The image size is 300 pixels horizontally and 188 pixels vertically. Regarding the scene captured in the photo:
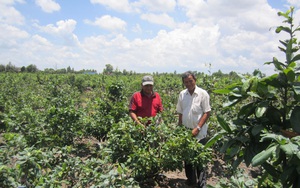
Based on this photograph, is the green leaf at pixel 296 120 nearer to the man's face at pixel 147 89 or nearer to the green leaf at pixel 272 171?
the green leaf at pixel 272 171

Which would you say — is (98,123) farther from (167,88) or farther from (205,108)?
(167,88)

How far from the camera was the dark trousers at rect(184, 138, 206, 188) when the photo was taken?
4020 mm

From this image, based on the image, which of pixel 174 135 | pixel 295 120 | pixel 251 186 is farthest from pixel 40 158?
pixel 174 135

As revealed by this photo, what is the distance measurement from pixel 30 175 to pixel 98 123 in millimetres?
4257

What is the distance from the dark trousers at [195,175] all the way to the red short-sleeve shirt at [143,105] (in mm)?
939

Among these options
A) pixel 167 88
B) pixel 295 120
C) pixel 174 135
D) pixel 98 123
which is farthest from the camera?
pixel 167 88

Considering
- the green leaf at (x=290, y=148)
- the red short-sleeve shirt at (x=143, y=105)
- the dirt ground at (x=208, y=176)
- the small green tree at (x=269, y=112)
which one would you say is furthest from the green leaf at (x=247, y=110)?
the red short-sleeve shirt at (x=143, y=105)

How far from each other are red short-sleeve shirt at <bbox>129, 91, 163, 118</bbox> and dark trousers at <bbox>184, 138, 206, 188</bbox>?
0.94m

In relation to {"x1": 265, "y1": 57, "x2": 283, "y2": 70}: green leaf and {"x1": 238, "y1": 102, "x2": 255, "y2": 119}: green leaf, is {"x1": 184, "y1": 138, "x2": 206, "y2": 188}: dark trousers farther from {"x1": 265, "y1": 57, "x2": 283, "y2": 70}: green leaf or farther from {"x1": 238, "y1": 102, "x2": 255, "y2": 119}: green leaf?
{"x1": 265, "y1": 57, "x2": 283, "y2": 70}: green leaf

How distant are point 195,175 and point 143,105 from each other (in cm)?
140

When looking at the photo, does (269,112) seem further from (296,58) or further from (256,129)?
(296,58)

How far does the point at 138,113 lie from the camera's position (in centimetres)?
439

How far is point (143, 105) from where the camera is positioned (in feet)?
14.2

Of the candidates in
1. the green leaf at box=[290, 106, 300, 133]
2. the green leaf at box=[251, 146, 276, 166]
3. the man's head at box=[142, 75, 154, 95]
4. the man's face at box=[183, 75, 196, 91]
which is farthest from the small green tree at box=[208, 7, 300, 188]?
the man's head at box=[142, 75, 154, 95]
